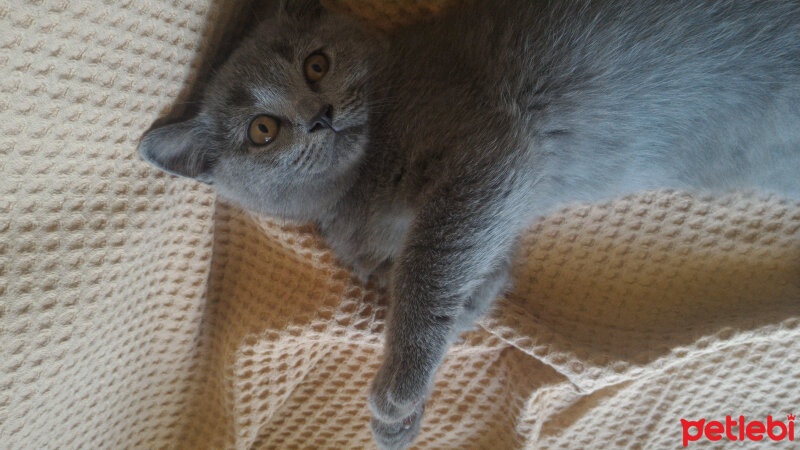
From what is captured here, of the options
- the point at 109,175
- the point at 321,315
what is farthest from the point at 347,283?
the point at 109,175

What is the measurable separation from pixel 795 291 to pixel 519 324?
58cm

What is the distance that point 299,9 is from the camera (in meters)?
1.00

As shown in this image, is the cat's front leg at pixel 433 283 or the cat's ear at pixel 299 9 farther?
the cat's ear at pixel 299 9

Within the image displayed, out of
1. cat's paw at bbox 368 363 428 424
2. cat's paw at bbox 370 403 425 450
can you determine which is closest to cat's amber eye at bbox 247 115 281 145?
cat's paw at bbox 368 363 428 424

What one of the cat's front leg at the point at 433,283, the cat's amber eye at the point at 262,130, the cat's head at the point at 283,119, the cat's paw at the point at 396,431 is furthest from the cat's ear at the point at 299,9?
the cat's paw at the point at 396,431

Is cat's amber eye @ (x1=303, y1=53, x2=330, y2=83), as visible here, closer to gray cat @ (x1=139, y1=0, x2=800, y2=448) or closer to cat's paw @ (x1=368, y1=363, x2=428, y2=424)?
gray cat @ (x1=139, y1=0, x2=800, y2=448)

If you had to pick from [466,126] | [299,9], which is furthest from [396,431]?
[299,9]

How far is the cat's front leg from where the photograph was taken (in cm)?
85

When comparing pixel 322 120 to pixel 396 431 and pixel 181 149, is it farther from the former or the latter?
pixel 396 431

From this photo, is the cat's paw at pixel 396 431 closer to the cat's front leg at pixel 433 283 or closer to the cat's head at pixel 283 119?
the cat's front leg at pixel 433 283

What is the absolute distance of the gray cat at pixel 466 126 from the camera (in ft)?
2.81

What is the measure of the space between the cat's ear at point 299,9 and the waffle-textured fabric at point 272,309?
0.38 feet

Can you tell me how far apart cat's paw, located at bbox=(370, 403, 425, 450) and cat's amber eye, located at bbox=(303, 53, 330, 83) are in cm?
64

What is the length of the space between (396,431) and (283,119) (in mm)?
613
